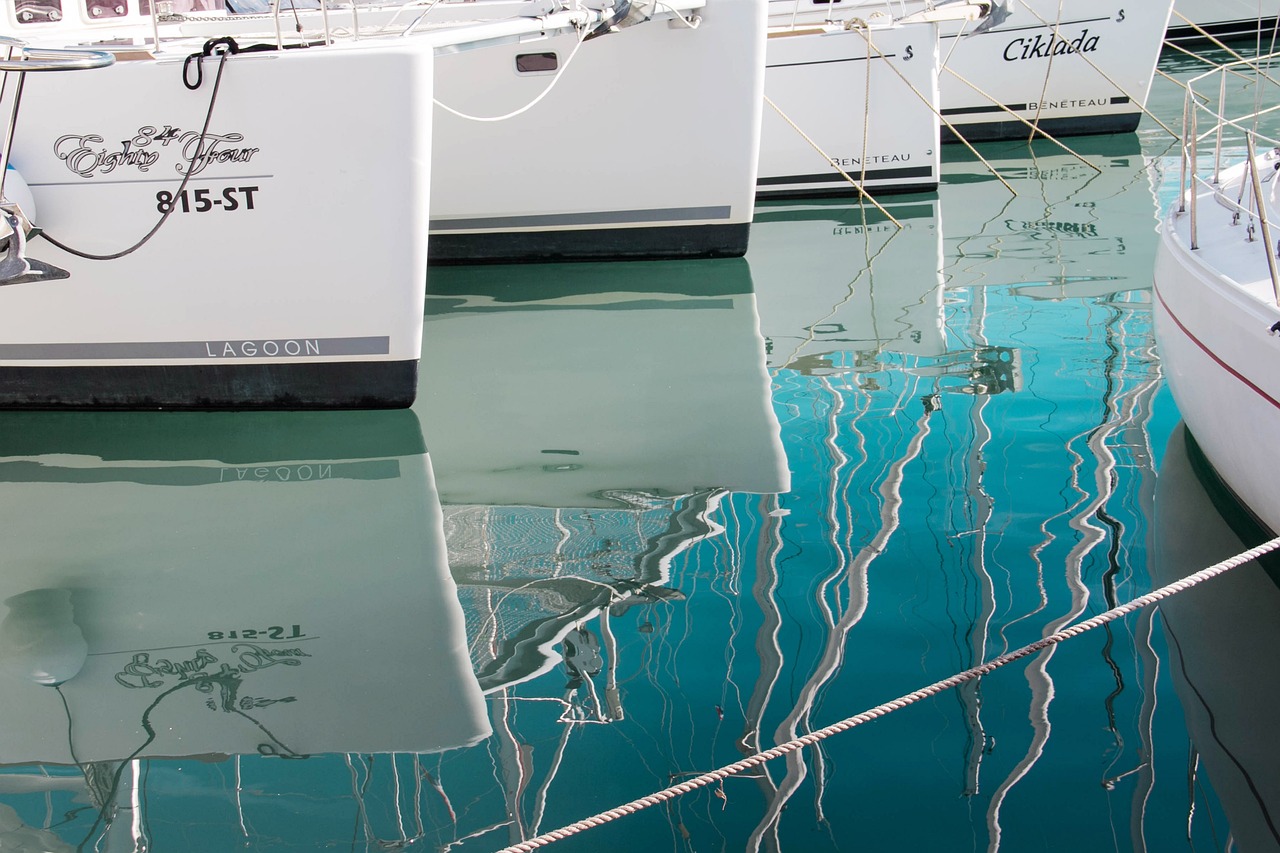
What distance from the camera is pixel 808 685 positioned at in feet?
9.62

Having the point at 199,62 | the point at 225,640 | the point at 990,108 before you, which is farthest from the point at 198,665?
the point at 990,108

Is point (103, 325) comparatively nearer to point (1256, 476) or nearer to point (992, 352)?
point (992, 352)

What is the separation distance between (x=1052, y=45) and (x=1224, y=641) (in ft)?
32.7

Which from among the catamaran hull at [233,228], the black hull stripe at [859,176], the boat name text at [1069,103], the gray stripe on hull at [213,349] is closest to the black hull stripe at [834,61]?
the black hull stripe at [859,176]

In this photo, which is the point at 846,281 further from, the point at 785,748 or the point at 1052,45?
the point at 1052,45

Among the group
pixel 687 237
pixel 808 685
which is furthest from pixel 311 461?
pixel 687 237

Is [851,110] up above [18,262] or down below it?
above

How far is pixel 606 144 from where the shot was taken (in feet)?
23.7

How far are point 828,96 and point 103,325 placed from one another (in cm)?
582

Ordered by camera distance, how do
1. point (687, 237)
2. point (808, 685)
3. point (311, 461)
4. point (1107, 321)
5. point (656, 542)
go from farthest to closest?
1. point (687, 237)
2. point (1107, 321)
3. point (311, 461)
4. point (656, 542)
5. point (808, 685)

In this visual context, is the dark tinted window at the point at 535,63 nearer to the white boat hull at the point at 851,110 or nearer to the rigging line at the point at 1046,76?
the white boat hull at the point at 851,110

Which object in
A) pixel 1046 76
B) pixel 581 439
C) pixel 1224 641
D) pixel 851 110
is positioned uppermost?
pixel 1046 76

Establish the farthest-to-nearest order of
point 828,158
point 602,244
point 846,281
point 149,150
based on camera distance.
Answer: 1. point 828,158
2. point 602,244
3. point 846,281
4. point 149,150

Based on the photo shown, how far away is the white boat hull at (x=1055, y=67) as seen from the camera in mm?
11617
